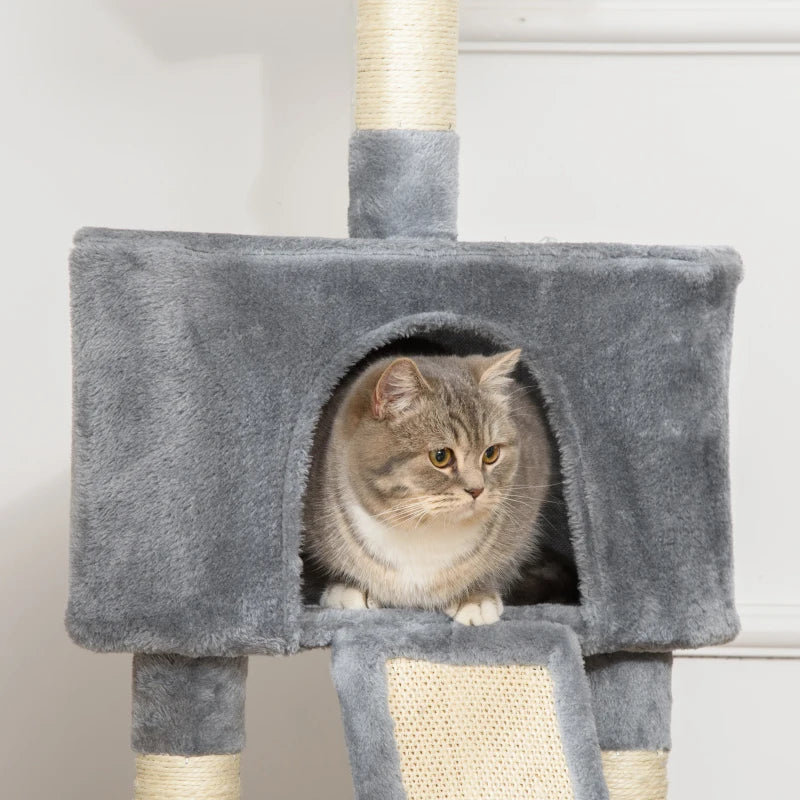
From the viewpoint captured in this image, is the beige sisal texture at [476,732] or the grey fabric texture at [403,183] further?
the grey fabric texture at [403,183]

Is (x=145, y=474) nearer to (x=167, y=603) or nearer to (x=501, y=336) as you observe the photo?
(x=167, y=603)

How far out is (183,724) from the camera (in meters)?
1.25

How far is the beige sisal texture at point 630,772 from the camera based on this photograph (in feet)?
4.43

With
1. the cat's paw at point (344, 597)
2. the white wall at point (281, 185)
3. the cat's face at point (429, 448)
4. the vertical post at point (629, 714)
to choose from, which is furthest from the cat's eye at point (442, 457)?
the white wall at point (281, 185)

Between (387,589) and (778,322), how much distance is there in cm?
103

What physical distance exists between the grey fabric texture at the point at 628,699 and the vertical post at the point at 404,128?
2.07 feet

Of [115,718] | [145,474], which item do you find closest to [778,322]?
[145,474]

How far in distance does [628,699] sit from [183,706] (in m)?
A: 0.59

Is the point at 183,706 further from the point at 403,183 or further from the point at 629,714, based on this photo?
the point at 403,183

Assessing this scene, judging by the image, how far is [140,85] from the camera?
1.90 m

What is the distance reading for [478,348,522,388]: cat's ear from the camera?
1.25 meters

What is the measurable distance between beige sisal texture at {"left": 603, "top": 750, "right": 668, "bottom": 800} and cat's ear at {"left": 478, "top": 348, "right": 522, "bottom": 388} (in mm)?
520

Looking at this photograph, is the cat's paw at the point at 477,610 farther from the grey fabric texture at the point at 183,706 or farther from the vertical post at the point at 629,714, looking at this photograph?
the grey fabric texture at the point at 183,706

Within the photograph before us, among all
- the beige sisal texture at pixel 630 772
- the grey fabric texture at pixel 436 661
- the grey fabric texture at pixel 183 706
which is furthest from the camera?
the beige sisal texture at pixel 630 772
